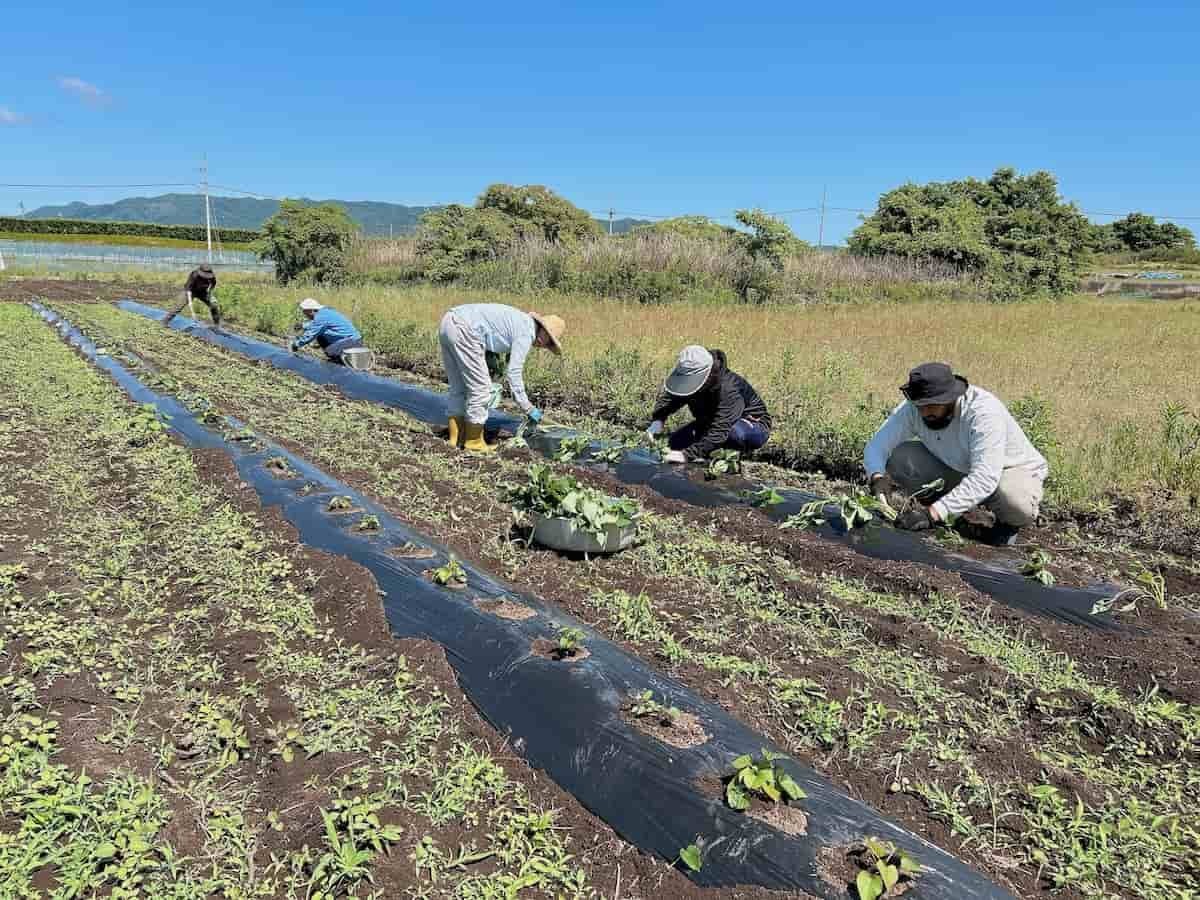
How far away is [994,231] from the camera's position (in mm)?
24375

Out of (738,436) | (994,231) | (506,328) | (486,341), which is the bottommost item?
(738,436)

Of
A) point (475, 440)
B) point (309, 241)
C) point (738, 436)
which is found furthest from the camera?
point (309, 241)

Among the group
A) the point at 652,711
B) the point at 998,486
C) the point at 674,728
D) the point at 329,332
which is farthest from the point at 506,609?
the point at 329,332

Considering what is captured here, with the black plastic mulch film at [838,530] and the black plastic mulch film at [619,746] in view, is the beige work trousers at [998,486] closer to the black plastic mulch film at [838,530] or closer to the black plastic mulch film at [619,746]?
the black plastic mulch film at [838,530]

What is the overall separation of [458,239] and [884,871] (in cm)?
2293

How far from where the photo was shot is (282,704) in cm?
293

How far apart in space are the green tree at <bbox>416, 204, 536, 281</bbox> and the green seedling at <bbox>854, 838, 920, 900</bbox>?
71.2ft

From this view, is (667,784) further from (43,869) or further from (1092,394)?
(1092,394)

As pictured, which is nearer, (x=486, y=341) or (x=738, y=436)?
(x=486, y=341)

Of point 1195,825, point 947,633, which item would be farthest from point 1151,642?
point 1195,825

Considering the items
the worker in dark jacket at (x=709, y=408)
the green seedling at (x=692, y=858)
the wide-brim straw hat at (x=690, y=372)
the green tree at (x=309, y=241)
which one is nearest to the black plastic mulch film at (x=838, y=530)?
the worker in dark jacket at (x=709, y=408)

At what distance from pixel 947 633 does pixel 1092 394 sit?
5679 mm

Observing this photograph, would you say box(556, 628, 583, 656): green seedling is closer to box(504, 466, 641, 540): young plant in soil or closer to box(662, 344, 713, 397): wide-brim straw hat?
box(504, 466, 641, 540): young plant in soil

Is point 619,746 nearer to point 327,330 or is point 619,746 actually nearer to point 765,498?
point 765,498
